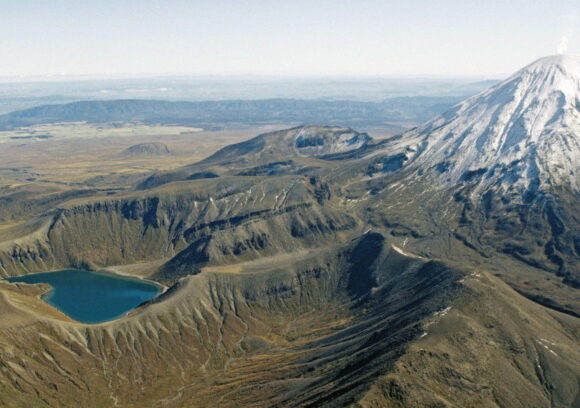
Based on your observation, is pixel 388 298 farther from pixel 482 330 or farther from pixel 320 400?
pixel 320 400

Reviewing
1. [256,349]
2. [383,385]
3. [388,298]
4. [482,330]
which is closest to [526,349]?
[482,330]

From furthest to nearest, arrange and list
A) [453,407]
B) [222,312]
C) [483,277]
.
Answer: [222,312] → [483,277] → [453,407]

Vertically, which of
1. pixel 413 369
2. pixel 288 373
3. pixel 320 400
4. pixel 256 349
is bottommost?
pixel 256 349

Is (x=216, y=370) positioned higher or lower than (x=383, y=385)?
lower

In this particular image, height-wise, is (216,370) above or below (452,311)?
below

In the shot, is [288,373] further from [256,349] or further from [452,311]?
[452,311]

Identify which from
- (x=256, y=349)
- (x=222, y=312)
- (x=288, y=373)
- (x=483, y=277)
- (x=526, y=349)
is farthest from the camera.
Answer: (x=222, y=312)

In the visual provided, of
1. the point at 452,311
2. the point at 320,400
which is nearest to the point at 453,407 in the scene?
the point at 320,400

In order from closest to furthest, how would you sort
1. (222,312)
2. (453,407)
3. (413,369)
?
(453,407)
(413,369)
(222,312)

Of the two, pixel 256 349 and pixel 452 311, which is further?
pixel 256 349
